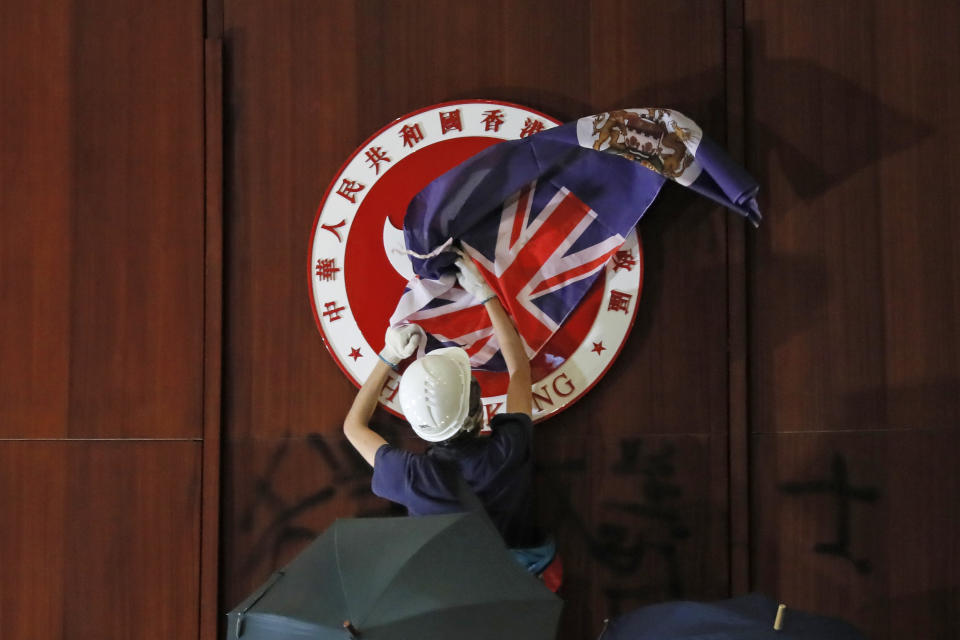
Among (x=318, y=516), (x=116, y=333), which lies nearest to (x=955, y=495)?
(x=318, y=516)

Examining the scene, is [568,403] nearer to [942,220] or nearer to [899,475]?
[899,475]

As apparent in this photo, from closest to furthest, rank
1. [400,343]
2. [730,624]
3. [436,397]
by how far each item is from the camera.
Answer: [730,624], [436,397], [400,343]

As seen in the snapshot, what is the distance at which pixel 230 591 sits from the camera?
7.50ft

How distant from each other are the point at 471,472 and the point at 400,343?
45 cm

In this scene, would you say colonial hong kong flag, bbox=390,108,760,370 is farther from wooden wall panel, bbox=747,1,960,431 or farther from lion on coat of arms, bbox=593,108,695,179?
wooden wall panel, bbox=747,1,960,431

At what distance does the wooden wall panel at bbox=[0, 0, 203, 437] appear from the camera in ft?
7.52

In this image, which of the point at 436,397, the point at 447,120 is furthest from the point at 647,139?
the point at 436,397

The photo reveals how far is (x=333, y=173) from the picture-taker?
2342mm

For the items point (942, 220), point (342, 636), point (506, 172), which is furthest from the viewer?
point (942, 220)

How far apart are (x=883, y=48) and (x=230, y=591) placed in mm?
2449

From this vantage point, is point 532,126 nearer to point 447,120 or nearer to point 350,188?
point 447,120

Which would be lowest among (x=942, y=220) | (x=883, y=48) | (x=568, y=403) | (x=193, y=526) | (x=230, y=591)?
(x=230, y=591)

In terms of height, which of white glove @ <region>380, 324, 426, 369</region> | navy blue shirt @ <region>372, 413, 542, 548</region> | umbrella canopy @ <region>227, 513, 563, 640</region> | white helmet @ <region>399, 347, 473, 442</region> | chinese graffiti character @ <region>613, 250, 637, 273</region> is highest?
chinese graffiti character @ <region>613, 250, 637, 273</region>

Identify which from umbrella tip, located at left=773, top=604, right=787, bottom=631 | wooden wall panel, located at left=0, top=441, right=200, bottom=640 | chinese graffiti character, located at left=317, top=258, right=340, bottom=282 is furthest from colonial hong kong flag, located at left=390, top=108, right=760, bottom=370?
umbrella tip, located at left=773, top=604, right=787, bottom=631
